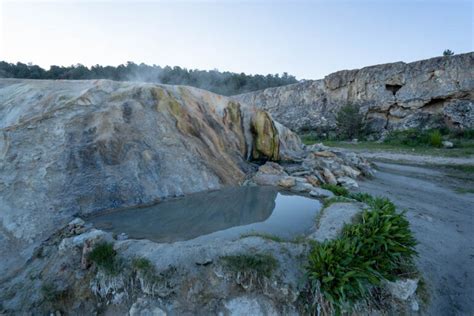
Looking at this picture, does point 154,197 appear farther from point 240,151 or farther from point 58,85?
point 58,85

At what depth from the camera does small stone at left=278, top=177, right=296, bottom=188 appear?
5.82 meters

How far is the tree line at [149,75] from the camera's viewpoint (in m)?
23.3

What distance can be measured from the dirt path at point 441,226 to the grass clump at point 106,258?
10.6 feet

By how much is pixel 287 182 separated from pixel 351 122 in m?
15.5

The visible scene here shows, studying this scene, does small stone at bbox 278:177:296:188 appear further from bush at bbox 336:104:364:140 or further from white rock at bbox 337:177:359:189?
bush at bbox 336:104:364:140

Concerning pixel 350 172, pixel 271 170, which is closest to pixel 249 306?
pixel 271 170

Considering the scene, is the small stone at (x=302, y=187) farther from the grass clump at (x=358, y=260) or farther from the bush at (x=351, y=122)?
the bush at (x=351, y=122)

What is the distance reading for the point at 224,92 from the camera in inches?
1526

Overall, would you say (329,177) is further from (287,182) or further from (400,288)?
(400,288)

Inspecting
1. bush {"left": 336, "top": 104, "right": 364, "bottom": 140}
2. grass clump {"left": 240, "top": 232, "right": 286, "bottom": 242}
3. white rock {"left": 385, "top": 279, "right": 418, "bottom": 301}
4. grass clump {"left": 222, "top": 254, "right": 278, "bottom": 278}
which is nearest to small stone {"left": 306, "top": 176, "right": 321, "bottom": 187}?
grass clump {"left": 240, "top": 232, "right": 286, "bottom": 242}

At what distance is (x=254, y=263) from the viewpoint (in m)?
2.57

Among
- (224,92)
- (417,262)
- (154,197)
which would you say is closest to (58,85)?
(154,197)

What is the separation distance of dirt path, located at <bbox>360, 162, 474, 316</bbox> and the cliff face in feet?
33.9

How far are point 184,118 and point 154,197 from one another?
104 inches
